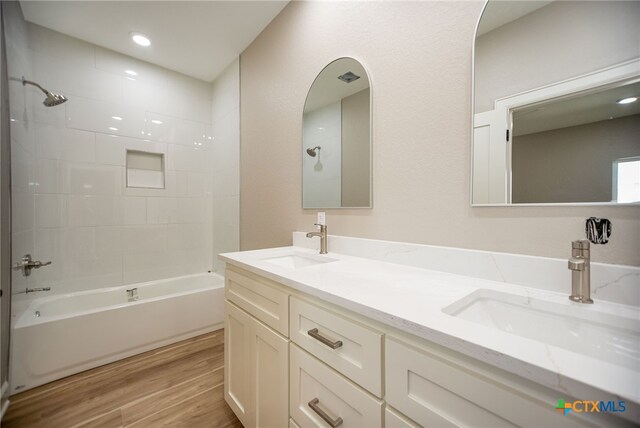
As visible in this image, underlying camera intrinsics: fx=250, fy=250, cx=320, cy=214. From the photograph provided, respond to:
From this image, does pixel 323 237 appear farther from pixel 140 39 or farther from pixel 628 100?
pixel 140 39

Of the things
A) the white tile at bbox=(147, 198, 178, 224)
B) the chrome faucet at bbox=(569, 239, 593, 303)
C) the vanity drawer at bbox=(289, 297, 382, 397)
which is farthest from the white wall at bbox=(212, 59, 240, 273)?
the chrome faucet at bbox=(569, 239, 593, 303)

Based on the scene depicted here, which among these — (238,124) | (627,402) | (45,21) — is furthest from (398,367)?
(45,21)

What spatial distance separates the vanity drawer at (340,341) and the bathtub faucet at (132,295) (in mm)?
2295

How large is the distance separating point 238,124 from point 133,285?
1.90 m

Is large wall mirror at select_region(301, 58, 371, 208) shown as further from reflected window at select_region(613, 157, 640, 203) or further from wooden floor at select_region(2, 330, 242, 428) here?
wooden floor at select_region(2, 330, 242, 428)

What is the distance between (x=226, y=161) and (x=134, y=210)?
1017mm

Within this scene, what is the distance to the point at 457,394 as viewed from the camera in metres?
0.49

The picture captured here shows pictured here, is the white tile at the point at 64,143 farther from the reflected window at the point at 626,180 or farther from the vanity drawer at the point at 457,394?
the reflected window at the point at 626,180

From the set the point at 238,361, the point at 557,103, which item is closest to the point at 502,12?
the point at 557,103

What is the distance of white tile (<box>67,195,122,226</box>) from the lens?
7.20ft

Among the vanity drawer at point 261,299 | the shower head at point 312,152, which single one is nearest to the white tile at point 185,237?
the vanity drawer at point 261,299

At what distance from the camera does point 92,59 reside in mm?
2258

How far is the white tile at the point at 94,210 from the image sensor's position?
2.19 meters

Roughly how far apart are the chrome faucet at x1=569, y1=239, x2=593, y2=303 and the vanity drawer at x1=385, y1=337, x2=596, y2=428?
1.40ft
